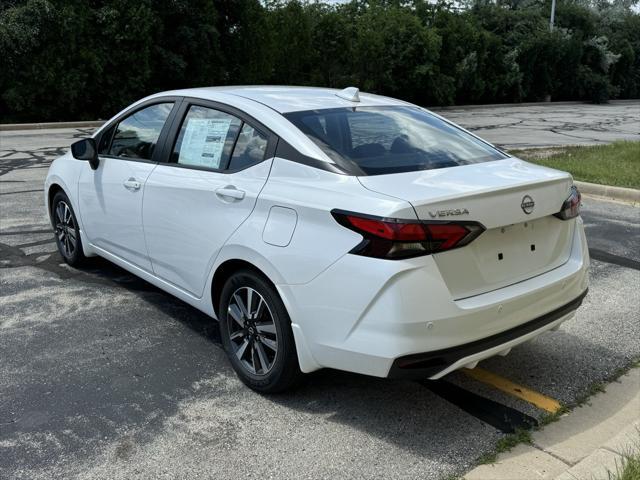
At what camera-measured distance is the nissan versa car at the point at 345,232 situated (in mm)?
2971

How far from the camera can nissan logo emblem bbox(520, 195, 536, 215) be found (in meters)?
3.27

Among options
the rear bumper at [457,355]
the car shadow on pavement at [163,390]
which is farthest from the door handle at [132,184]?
the rear bumper at [457,355]

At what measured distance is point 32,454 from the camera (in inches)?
122

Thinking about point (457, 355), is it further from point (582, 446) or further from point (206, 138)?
point (206, 138)

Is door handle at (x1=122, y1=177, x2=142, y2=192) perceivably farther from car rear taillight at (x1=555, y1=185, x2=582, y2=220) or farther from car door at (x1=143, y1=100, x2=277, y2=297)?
car rear taillight at (x1=555, y1=185, x2=582, y2=220)

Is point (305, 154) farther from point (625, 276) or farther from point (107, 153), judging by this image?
point (625, 276)

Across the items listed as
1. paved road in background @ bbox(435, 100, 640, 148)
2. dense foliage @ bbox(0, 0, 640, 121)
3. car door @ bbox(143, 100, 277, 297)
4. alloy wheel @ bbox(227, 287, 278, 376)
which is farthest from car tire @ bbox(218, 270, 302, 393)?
dense foliage @ bbox(0, 0, 640, 121)

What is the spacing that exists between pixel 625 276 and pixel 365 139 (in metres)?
3.29

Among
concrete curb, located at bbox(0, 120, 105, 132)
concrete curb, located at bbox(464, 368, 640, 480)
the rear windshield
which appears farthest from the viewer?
concrete curb, located at bbox(0, 120, 105, 132)

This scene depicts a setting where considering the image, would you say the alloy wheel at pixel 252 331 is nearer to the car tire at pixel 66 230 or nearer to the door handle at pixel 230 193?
the door handle at pixel 230 193

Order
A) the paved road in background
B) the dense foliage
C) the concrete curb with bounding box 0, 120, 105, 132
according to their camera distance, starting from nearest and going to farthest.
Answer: the paved road in background → the concrete curb with bounding box 0, 120, 105, 132 → the dense foliage

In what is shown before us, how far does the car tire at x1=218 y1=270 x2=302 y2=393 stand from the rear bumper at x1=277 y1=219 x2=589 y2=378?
0.12 m

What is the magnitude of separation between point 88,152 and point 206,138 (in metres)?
1.40

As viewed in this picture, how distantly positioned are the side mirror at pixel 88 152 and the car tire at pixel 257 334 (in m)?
1.93
